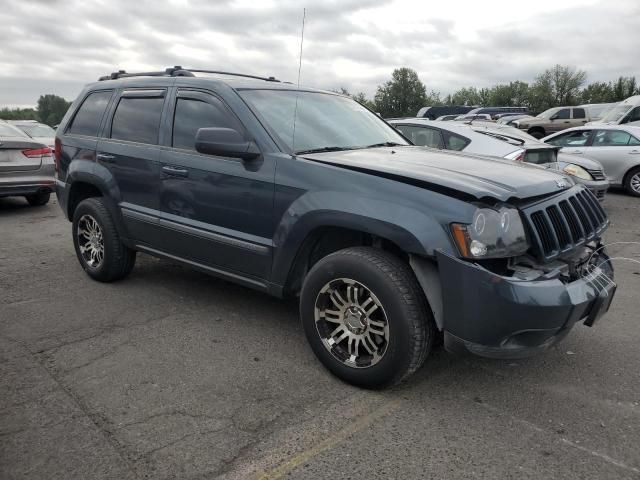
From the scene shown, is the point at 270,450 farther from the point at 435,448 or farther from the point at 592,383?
the point at 592,383

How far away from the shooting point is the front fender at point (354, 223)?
9.19ft

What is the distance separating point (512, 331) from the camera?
107 inches

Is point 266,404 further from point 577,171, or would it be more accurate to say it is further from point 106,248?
point 577,171

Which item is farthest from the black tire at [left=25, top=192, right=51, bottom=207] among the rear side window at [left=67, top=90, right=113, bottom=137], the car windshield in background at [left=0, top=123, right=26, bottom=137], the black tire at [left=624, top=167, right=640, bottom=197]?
the black tire at [left=624, top=167, right=640, bottom=197]

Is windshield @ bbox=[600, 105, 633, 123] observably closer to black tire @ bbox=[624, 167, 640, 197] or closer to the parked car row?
black tire @ bbox=[624, 167, 640, 197]

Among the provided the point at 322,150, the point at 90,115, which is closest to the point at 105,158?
the point at 90,115

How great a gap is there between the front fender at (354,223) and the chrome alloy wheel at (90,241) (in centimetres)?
220

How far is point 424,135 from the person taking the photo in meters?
7.63

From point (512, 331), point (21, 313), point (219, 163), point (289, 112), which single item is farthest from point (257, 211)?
point (21, 313)

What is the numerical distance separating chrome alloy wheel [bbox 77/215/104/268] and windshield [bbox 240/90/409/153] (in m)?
2.04

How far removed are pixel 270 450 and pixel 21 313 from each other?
2763 mm

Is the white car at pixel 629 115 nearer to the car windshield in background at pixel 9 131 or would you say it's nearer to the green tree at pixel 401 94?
the car windshield in background at pixel 9 131

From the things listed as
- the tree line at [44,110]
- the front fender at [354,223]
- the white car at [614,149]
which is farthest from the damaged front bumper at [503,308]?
the tree line at [44,110]

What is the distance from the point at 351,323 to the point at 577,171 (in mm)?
6874
